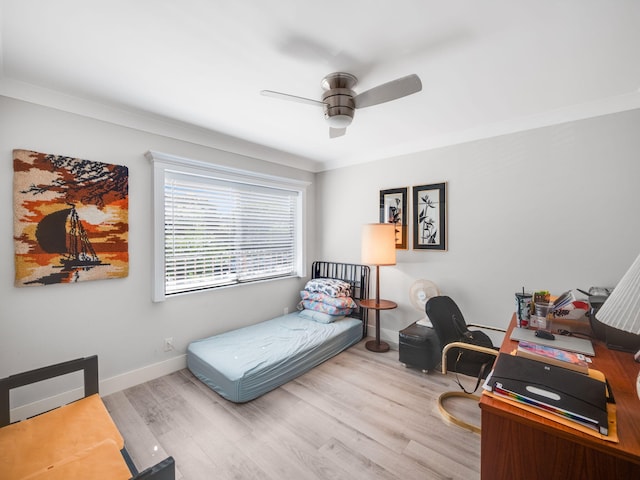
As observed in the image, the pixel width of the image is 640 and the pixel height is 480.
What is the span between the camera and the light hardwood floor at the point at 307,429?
1668 millimetres

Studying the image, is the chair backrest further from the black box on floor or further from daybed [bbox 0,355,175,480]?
daybed [bbox 0,355,175,480]

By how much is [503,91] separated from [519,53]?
499 millimetres

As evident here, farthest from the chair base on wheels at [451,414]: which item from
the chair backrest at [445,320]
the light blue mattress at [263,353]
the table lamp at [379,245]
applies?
the light blue mattress at [263,353]

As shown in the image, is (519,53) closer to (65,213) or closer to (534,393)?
(534,393)

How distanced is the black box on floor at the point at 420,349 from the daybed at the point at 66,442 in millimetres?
2370

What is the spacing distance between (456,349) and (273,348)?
164cm

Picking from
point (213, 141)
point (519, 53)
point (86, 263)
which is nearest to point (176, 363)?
point (86, 263)

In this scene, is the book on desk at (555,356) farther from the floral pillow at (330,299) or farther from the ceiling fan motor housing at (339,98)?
the floral pillow at (330,299)

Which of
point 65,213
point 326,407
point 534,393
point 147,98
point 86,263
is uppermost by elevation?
point 147,98

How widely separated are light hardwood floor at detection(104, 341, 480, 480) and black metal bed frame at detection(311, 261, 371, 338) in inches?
43.9

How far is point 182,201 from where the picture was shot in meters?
2.85

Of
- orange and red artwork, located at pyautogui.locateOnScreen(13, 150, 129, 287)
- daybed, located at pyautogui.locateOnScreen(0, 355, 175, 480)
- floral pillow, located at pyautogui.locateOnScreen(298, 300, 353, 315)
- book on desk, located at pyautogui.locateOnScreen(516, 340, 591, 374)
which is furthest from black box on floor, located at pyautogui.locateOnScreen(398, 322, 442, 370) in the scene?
orange and red artwork, located at pyautogui.locateOnScreen(13, 150, 129, 287)

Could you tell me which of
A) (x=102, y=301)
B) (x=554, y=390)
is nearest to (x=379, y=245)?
(x=554, y=390)

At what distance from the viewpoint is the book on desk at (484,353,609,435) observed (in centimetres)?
93
